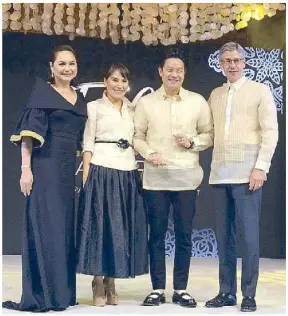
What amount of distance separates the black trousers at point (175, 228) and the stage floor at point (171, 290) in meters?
0.17

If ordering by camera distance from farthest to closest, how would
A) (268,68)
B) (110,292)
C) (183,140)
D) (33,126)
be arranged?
1. (268,68)
2. (110,292)
3. (183,140)
4. (33,126)

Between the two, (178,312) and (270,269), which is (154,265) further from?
(270,269)

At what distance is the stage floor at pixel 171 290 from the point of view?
3516 millimetres

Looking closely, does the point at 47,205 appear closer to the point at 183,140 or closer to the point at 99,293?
the point at 99,293

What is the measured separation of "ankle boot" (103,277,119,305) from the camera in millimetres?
3671

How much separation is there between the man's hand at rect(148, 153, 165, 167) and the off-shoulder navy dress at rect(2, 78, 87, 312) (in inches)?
16.4

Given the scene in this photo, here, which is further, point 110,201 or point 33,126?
point 110,201

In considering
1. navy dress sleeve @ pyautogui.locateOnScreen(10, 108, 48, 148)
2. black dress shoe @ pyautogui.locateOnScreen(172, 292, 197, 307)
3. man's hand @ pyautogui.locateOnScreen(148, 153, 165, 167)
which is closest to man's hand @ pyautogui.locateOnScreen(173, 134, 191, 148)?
A: man's hand @ pyautogui.locateOnScreen(148, 153, 165, 167)

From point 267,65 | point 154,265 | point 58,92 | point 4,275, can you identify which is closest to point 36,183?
point 58,92

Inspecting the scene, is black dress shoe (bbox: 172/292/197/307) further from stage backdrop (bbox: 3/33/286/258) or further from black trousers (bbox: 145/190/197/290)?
stage backdrop (bbox: 3/33/286/258)

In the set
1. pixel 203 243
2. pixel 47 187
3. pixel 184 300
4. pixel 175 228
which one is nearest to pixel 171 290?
pixel 184 300

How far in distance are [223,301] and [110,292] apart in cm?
59

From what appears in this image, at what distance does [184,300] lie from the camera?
11.9ft

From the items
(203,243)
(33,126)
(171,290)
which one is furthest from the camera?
(203,243)
